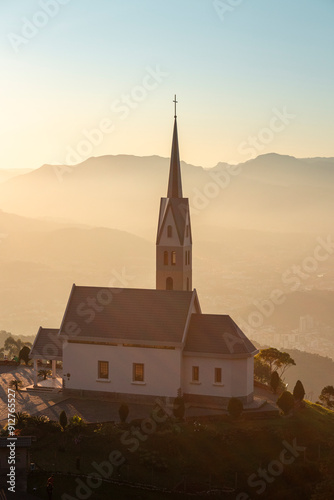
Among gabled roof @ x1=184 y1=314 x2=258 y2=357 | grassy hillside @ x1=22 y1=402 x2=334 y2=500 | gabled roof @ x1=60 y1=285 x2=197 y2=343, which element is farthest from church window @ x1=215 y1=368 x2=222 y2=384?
grassy hillside @ x1=22 y1=402 x2=334 y2=500

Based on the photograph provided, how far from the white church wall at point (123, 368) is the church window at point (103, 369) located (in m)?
0.31

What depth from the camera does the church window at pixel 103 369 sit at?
5416 cm

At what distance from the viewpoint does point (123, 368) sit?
53.4m

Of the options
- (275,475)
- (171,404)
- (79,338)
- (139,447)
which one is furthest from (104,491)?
(79,338)

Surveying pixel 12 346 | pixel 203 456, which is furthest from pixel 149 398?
pixel 12 346

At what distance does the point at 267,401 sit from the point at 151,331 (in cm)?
1114

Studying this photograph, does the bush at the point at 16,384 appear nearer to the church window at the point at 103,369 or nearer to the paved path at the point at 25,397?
the paved path at the point at 25,397

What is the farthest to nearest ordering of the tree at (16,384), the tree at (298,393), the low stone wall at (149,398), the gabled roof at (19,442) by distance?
the tree at (16,384), the tree at (298,393), the low stone wall at (149,398), the gabled roof at (19,442)

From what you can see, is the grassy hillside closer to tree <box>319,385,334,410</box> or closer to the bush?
the bush

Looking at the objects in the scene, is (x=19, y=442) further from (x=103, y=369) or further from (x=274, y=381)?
(x=274, y=381)

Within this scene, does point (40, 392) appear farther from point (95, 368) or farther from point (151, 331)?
point (151, 331)

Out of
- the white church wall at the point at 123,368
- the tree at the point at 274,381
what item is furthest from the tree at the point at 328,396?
the white church wall at the point at 123,368

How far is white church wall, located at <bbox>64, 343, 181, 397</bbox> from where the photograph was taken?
172 feet

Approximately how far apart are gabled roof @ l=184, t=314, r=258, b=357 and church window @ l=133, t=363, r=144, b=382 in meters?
4.04
